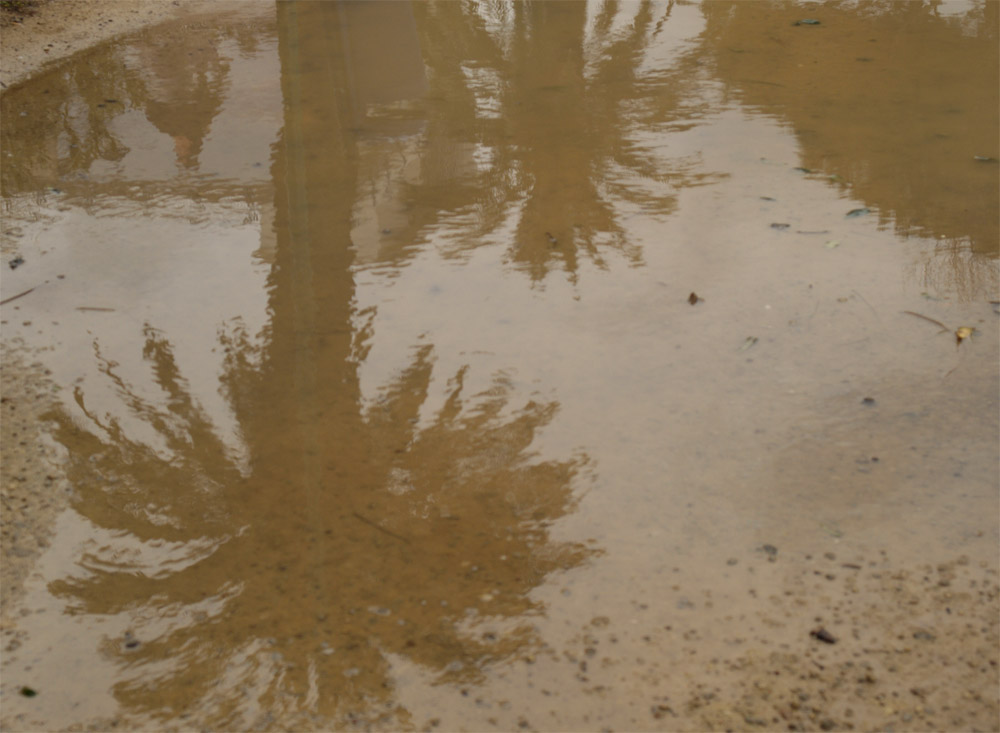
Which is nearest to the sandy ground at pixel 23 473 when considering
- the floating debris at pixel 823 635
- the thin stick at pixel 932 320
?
the floating debris at pixel 823 635

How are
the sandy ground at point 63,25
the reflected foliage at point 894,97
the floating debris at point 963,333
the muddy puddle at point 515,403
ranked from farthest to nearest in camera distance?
the sandy ground at point 63,25 < the reflected foliage at point 894,97 < the floating debris at point 963,333 < the muddy puddle at point 515,403

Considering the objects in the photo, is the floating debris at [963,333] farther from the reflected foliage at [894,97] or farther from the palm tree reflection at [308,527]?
the palm tree reflection at [308,527]

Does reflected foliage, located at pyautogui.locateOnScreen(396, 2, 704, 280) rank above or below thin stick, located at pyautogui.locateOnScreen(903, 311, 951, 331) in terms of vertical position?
above

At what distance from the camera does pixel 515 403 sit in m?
3.04

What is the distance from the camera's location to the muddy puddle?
2186mm

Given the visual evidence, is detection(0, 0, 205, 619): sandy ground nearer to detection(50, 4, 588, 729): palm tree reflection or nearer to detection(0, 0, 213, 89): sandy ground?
detection(50, 4, 588, 729): palm tree reflection

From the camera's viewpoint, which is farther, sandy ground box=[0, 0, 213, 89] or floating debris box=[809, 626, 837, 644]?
sandy ground box=[0, 0, 213, 89]

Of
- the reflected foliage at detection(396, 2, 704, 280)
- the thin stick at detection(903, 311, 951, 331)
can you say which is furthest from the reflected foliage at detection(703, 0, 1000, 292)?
the reflected foliage at detection(396, 2, 704, 280)

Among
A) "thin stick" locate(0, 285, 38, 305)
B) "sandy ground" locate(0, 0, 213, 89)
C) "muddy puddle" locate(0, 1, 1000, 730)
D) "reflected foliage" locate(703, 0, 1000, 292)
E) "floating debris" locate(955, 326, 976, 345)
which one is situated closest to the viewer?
"muddy puddle" locate(0, 1, 1000, 730)

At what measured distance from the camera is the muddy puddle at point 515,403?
2186 mm

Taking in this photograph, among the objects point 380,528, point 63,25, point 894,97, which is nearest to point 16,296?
point 380,528

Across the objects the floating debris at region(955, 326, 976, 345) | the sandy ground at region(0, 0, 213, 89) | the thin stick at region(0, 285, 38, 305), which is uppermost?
the sandy ground at region(0, 0, 213, 89)

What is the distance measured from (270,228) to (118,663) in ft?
7.65

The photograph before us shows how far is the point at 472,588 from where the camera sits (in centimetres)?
240
